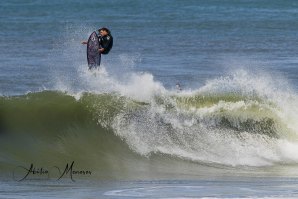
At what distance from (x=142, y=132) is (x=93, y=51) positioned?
2561 millimetres

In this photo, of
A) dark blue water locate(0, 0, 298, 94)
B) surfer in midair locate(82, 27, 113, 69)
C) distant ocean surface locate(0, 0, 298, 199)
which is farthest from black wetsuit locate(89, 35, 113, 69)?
dark blue water locate(0, 0, 298, 94)

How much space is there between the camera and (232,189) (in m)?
15.9

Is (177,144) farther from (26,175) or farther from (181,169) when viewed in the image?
(26,175)

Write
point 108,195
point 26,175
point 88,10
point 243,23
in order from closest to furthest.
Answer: point 108,195 → point 26,175 → point 243,23 → point 88,10

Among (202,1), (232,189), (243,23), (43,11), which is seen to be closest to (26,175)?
(232,189)

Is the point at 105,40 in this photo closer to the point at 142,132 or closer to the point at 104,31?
the point at 104,31

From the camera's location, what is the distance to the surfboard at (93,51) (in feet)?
70.9

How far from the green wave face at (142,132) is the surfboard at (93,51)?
0.74 meters

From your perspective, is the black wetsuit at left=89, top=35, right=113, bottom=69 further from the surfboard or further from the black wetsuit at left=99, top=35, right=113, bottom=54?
the surfboard

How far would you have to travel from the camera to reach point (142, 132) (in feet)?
65.5

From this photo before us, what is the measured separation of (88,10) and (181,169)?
52.4m

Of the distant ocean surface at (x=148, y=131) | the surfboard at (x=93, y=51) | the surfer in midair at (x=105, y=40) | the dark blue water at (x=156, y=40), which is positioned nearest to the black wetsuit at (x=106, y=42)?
the surfer in midair at (x=105, y=40)

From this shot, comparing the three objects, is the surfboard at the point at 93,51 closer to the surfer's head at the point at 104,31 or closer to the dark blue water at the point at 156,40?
the surfer's head at the point at 104,31

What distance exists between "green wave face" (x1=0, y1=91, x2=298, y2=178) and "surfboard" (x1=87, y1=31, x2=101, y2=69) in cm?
74
